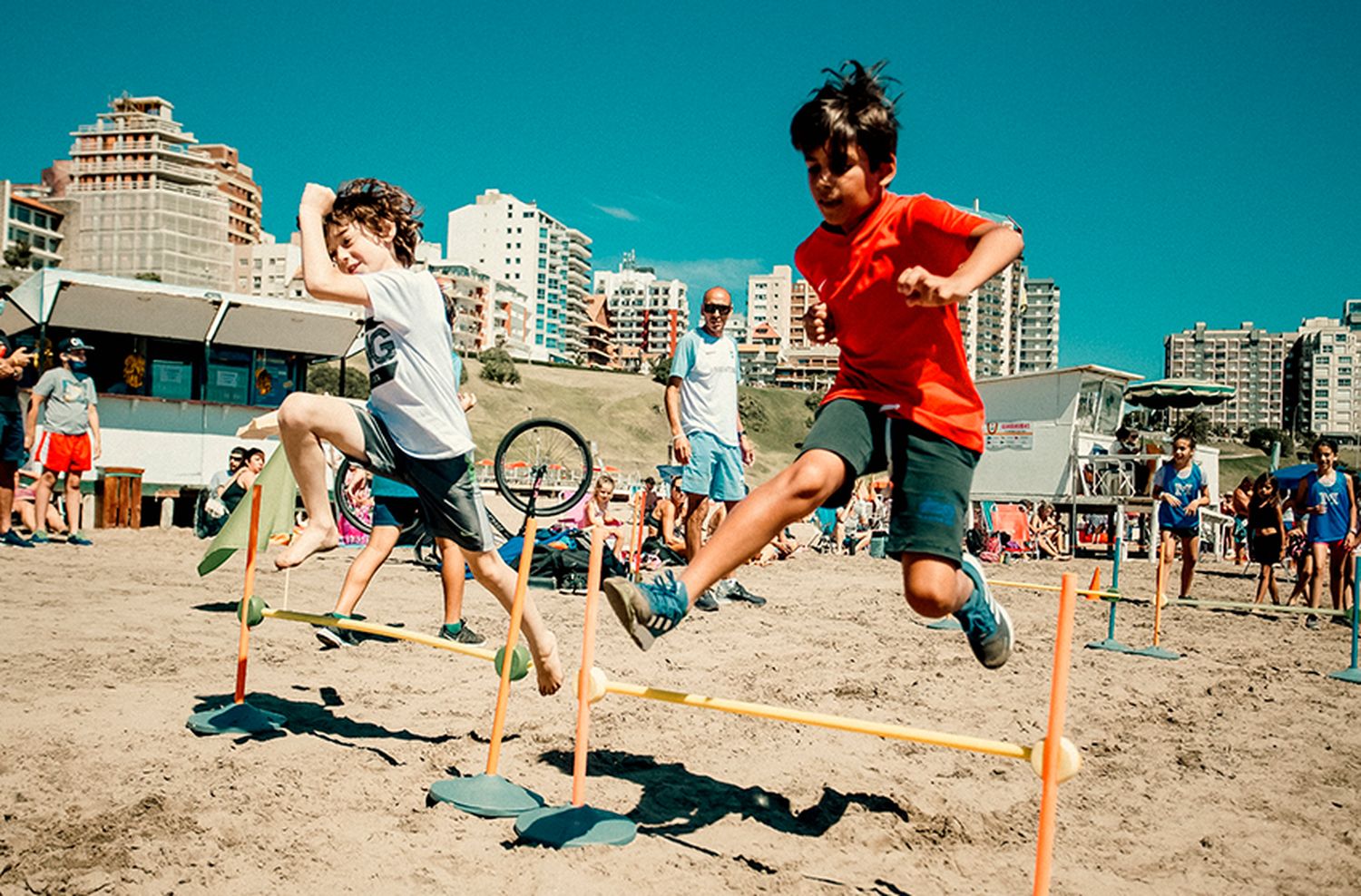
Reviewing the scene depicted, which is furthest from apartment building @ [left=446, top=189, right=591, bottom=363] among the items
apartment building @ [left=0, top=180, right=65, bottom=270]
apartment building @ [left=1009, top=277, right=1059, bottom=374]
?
apartment building @ [left=1009, top=277, right=1059, bottom=374]

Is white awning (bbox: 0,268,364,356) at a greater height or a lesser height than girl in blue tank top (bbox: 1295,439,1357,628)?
greater

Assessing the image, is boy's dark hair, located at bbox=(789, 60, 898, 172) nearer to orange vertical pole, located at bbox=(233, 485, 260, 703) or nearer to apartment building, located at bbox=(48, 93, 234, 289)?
orange vertical pole, located at bbox=(233, 485, 260, 703)

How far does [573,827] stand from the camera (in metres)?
2.82

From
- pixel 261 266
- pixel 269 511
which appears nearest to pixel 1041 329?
pixel 261 266

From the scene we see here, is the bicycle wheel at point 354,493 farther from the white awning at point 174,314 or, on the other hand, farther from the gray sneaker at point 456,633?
the white awning at point 174,314

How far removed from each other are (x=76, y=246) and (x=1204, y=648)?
134329mm

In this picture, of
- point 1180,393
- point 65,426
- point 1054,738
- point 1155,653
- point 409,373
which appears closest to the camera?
point 1054,738

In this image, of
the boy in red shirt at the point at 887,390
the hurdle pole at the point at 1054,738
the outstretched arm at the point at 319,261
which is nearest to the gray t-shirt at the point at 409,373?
the outstretched arm at the point at 319,261

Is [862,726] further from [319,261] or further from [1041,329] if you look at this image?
[1041,329]

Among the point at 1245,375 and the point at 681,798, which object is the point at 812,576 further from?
the point at 1245,375

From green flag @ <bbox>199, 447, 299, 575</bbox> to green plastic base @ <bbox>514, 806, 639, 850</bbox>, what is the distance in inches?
107

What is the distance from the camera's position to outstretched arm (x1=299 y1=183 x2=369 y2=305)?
3393 mm

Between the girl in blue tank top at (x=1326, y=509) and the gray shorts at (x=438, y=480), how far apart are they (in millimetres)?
9932

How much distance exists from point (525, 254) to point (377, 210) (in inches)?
5901
